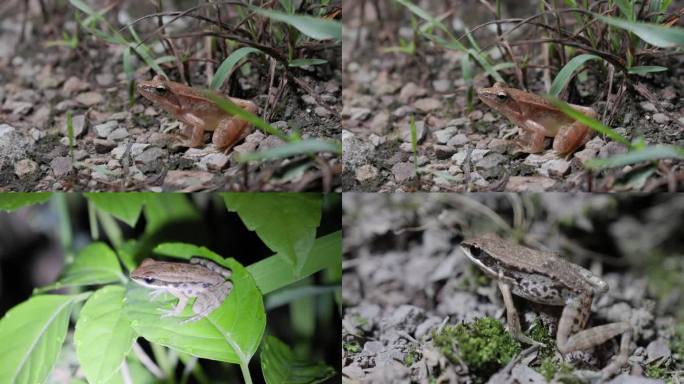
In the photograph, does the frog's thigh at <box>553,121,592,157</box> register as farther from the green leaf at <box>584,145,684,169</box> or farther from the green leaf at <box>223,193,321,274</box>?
the green leaf at <box>223,193,321,274</box>

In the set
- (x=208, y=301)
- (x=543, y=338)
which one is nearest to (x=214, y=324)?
(x=208, y=301)

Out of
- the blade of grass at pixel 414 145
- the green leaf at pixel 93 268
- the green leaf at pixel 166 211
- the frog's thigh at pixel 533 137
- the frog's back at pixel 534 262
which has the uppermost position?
the frog's thigh at pixel 533 137

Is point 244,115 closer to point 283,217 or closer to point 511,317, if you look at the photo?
point 283,217

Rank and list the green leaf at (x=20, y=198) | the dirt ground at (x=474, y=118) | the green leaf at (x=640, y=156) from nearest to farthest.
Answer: the green leaf at (x=640, y=156) < the dirt ground at (x=474, y=118) < the green leaf at (x=20, y=198)

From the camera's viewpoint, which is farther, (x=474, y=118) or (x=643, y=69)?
(x=474, y=118)

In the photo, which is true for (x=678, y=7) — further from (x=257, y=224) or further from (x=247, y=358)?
(x=247, y=358)

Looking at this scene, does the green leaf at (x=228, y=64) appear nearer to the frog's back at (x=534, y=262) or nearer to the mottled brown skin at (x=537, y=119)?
the mottled brown skin at (x=537, y=119)

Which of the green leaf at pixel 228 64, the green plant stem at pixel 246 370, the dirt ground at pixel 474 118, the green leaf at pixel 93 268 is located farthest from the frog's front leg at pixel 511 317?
the green leaf at pixel 93 268
